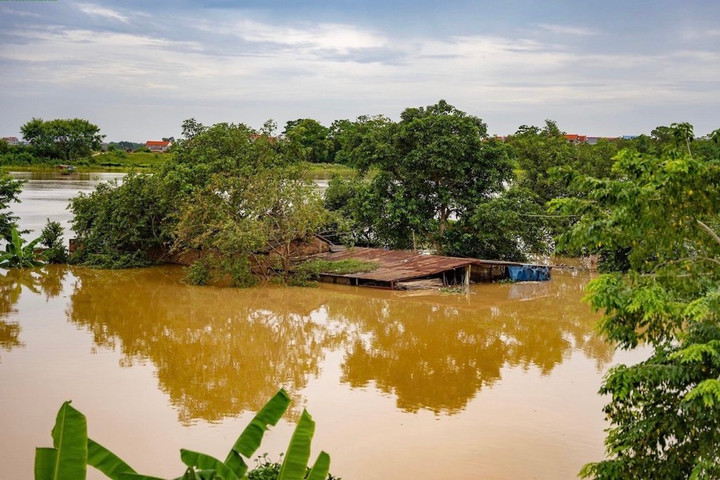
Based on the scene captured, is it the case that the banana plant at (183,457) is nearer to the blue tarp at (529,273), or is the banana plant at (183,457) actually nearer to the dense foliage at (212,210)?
the dense foliage at (212,210)

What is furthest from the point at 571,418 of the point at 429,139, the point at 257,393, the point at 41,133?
the point at 41,133

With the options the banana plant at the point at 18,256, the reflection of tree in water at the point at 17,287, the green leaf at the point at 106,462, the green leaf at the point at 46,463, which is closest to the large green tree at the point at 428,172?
the reflection of tree in water at the point at 17,287

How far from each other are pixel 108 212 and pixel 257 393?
1358cm

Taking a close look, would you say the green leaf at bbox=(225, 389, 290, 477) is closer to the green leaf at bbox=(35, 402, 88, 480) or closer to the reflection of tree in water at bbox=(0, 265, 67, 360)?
the green leaf at bbox=(35, 402, 88, 480)

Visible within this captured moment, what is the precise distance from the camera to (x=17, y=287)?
21062 millimetres

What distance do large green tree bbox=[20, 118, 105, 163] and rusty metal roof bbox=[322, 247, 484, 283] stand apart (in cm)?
5039

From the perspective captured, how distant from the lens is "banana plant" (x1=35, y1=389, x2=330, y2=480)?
195 inches

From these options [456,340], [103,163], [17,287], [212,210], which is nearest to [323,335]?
[456,340]

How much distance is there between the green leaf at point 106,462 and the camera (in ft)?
17.4

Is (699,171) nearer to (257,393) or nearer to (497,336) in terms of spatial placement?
(257,393)

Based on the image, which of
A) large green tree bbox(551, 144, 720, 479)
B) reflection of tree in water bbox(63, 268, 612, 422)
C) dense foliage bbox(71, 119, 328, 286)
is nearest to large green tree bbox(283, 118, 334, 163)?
dense foliage bbox(71, 119, 328, 286)

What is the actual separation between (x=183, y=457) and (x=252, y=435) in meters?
0.65

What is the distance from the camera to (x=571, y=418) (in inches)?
443

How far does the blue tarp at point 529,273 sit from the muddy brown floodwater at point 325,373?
1.30m
